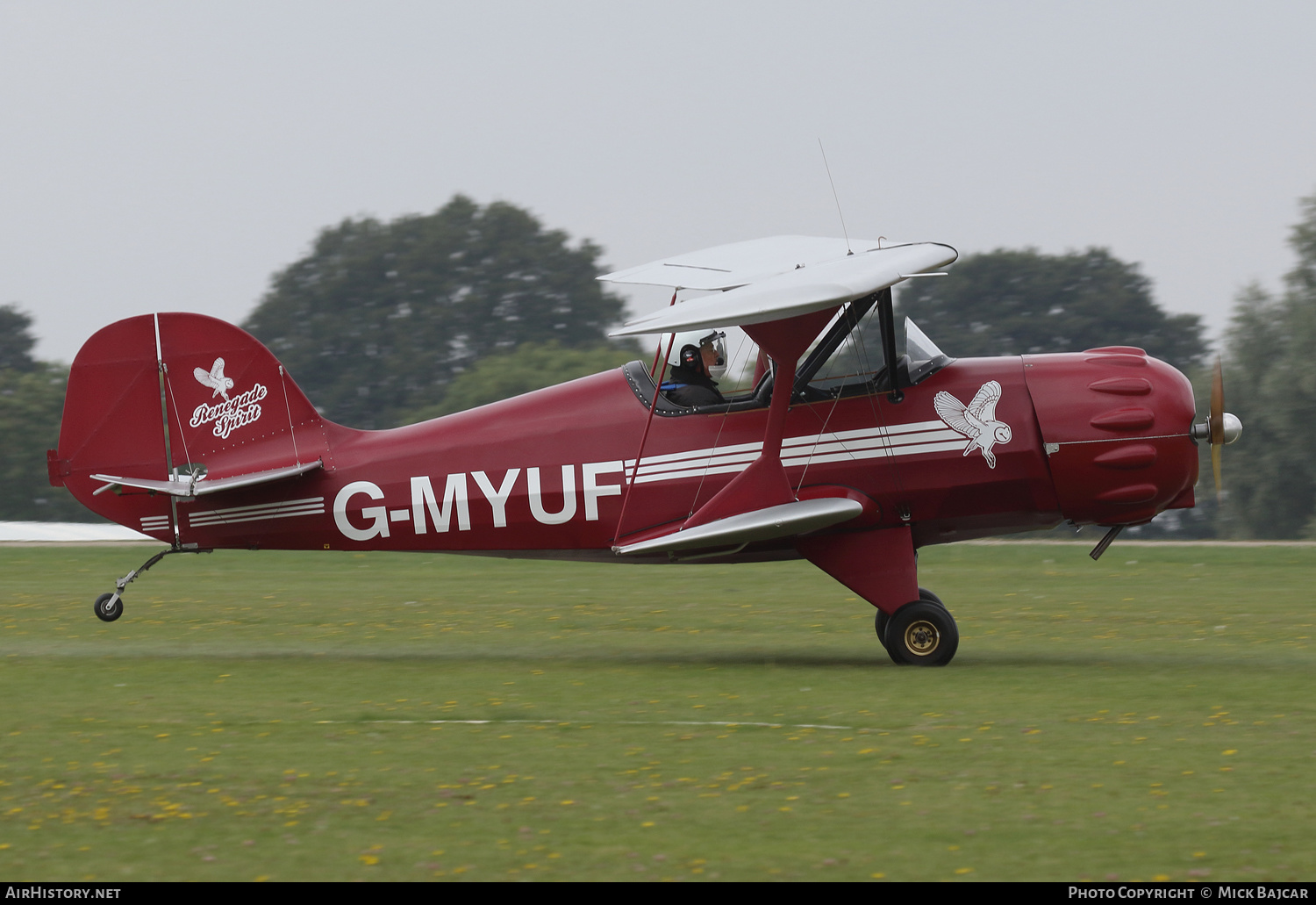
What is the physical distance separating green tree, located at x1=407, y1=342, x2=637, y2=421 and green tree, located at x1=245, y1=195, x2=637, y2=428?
547 centimetres

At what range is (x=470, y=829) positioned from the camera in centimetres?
659

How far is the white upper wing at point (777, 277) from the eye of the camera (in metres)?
10.2

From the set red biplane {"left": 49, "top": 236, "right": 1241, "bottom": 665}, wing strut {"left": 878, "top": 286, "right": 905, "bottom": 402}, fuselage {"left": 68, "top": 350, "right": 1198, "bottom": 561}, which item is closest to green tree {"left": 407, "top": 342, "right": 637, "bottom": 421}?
red biplane {"left": 49, "top": 236, "right": 1241, "bottom": 665}

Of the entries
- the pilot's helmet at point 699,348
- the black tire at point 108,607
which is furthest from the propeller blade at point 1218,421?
the black tire at point 108,607

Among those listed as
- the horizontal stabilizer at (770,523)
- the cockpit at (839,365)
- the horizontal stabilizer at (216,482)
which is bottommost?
the horizontal stabilizer at (770,523)

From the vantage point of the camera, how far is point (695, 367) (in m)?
12.4

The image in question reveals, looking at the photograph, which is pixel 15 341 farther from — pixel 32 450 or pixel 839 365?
pixel 839 365

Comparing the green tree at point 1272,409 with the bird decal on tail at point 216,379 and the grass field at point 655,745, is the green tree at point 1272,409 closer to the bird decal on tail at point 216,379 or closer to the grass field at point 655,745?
the grass field at point 655,745

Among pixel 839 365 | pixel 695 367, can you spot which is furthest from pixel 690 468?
pixel 839 365

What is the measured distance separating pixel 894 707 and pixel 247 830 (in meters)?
4.78

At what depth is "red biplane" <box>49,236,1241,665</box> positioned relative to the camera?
1166cm

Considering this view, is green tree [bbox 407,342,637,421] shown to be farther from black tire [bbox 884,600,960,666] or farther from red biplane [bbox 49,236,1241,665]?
black tire [bbox 884,600,960,666]

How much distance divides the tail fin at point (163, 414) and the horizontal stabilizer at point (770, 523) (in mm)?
3869

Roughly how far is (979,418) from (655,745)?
15.6 feet
